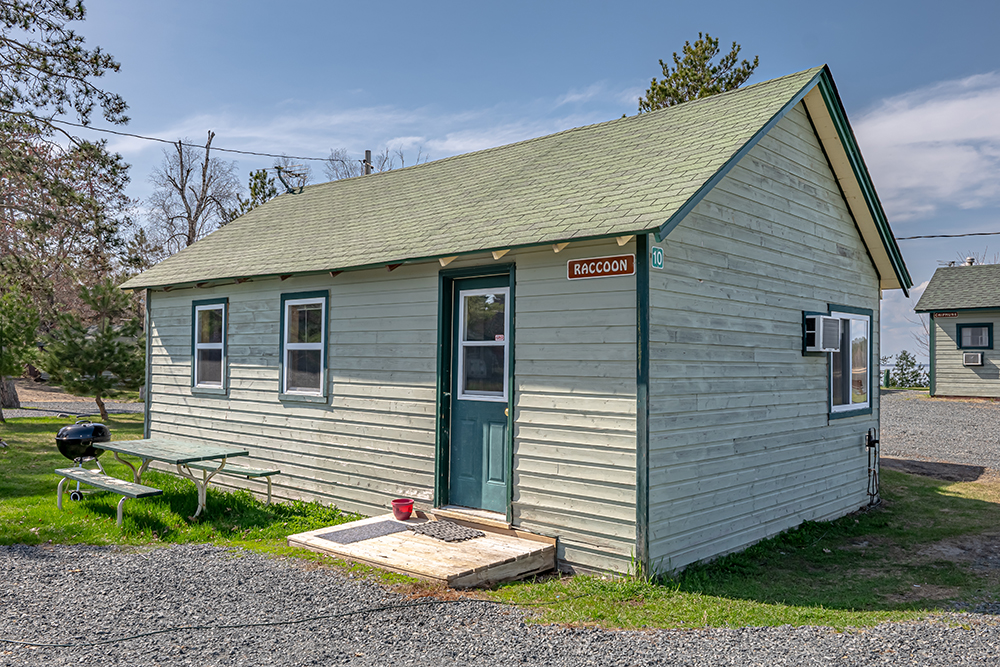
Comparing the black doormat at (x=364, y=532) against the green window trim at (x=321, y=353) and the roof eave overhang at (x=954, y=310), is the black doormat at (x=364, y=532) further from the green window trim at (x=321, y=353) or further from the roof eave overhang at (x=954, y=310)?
the roof eave overhang at (x=954, y=310)

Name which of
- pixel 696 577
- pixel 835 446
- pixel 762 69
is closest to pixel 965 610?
pixel 696 577

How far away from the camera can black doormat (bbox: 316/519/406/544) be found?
664 centimetres

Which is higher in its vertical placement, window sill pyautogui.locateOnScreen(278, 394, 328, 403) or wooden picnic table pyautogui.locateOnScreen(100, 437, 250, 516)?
window sill pyautogui.locateOnScreen(278, 394, 328, 403)

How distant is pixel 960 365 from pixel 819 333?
21.2 meters

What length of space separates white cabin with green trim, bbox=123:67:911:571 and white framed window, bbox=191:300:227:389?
0.15 feet

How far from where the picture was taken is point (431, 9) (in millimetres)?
14672

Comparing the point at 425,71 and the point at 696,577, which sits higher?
the point at 425,71

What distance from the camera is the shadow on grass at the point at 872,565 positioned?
19.1 feet

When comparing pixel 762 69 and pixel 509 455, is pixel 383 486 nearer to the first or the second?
pixel 509 455

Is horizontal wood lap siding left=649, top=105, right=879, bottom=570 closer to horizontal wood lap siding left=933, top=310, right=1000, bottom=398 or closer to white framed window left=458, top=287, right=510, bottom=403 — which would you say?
white framed window left=458, top=287, right=510, bottom=403

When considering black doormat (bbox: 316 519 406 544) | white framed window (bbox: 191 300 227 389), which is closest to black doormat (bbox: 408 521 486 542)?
black doormat (bbox: 316 519 406 544)

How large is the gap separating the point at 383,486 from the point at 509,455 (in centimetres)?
200

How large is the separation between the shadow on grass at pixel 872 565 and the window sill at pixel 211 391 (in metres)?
7.00

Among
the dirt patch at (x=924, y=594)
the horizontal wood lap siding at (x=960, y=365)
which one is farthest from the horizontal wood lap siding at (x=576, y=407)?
the horizontal wood lap siding at (x=960, y=365)
